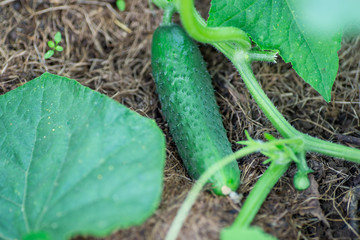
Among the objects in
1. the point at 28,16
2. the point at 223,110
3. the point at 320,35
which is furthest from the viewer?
the point at 28,16

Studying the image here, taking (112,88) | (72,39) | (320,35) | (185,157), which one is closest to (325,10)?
(320,35)

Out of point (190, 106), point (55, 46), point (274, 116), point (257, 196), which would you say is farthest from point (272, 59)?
point (55, 46)

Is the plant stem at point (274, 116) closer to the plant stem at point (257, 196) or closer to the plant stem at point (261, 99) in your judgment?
the plant stem at point (261, 99)

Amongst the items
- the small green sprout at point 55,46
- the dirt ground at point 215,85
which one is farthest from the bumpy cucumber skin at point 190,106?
the small green sprout at point 55,46

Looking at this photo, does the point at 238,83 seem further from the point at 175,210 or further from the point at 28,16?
the point at 28,16

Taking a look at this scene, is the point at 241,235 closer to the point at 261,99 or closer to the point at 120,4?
the point at 261,99
